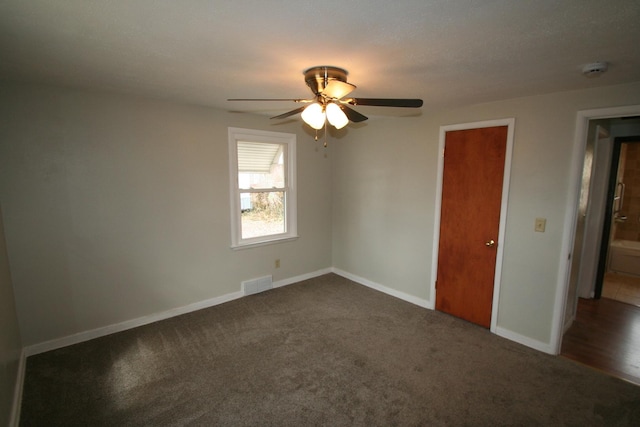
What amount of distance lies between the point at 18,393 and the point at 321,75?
3.07 m

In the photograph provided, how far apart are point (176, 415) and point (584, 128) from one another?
3756 millimetres

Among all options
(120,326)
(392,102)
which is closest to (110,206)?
(120,326)

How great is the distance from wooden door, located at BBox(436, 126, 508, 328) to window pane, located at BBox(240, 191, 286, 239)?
Result: 6.98 ft

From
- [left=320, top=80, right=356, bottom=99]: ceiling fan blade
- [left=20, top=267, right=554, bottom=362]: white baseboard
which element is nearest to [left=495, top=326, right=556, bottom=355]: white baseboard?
[left=20, top=267, right=554, bottom=362]: white baseboard

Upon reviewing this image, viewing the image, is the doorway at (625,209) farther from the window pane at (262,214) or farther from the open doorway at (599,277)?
the window pane at (262,214)

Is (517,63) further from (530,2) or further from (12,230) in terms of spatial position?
(12,230)

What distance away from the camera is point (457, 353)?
105 inches

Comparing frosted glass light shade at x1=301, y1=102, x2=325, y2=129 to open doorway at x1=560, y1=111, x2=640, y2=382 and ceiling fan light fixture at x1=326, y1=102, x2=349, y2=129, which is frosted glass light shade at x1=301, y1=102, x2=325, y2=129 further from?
open doorway at x1=560, y1=111, x2=640, y2=382

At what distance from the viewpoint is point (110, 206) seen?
2836mm

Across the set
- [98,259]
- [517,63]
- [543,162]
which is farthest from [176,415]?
[543,162]

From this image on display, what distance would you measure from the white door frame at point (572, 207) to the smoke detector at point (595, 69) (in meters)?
0.50

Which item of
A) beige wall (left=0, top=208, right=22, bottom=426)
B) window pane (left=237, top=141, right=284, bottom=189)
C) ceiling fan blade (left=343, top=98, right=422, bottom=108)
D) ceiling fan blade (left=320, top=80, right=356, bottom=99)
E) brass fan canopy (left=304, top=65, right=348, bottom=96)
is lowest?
beige wall (left=0, top=208, right=22, bottom=426)

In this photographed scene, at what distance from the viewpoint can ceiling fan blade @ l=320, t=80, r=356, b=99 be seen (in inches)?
71.1

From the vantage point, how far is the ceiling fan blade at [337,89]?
1805mm
